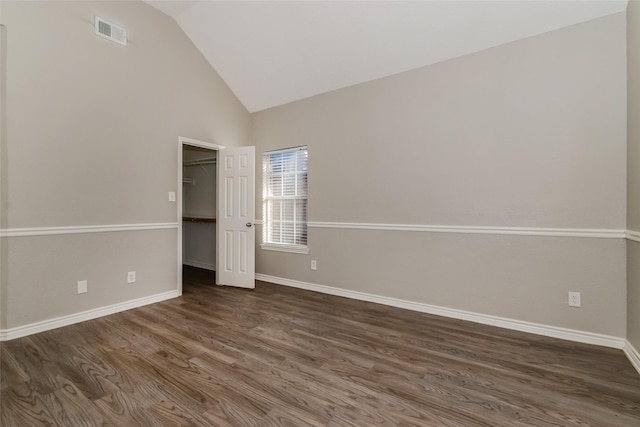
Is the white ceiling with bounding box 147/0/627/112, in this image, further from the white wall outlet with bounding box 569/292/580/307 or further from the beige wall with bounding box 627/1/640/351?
the white wall outlet with bounding box 569/292/580/307

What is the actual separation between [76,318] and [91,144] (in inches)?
69.0

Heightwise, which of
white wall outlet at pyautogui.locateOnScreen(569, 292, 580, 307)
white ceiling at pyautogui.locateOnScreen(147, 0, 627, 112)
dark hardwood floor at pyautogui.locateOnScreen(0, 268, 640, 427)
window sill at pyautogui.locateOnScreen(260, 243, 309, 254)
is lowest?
dark hardwood floor at pyautogui.locateOnScreen(0, 268, 640, 427)

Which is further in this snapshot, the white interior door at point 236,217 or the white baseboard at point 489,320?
the white interior door at point 236,217

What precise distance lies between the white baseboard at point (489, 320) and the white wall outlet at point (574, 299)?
0.23 metres

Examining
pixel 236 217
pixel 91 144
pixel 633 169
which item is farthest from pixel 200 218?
pixel 633 169

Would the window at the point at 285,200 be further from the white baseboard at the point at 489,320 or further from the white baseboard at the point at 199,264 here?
the white baseboard at the point at 199,264

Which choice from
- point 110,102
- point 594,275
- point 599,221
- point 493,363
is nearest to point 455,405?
point 493,363

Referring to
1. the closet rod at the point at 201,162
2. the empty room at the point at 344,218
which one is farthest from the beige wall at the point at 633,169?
the closet rod at the point at 201,162

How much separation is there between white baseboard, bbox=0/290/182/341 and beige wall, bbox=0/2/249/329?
2.1 inches

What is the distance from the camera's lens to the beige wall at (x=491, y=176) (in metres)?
2.36

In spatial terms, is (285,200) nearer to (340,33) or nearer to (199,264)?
(340,33)

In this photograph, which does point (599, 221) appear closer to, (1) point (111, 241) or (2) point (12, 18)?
(1) point (111, 241)

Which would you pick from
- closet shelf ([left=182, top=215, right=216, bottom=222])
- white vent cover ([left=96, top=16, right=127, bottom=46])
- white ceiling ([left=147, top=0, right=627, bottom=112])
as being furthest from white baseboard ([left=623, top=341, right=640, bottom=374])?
white vent cover ([left=96, top=16, right=127, bottom=46])

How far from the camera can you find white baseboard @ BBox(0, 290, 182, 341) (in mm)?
2426
